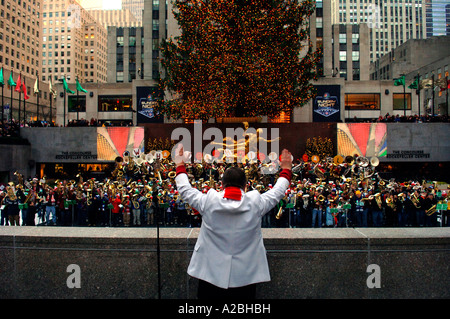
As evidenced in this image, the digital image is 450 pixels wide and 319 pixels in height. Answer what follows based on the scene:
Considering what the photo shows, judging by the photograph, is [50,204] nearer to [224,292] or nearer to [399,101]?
[224,292]

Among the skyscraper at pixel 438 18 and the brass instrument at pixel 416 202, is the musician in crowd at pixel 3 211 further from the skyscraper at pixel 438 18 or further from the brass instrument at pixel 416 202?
the skyscraper at pixel 438 18

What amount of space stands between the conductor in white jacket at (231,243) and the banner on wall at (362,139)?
2677 centimetres

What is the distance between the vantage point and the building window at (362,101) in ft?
166

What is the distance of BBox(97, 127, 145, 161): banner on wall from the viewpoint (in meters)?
28.8

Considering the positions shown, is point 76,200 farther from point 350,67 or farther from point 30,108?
point 350,67

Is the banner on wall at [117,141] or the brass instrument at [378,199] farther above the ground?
the banner on wall at [117,141]

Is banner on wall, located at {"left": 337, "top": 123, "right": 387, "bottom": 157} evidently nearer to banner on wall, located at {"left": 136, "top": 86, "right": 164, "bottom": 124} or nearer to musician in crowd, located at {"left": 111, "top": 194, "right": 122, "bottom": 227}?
musician in crowd, located at {"left": 111, "top": 194, "right": 122, "bottom": 227}

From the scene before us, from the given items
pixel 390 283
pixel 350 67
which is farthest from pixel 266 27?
pixel 350 67

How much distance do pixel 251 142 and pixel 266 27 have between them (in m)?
9.35

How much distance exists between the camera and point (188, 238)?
393 cm

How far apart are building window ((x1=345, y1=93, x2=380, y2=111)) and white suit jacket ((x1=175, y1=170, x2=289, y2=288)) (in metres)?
52.3

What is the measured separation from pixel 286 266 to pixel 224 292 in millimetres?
1268

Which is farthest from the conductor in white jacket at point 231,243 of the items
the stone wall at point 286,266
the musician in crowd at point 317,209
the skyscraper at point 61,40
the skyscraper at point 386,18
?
the skyscraper at point 386,18

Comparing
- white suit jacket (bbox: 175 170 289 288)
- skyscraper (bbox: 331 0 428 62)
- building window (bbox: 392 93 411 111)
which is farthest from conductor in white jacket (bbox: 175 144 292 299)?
skyscraper (bbox: 331 0 428 62)
